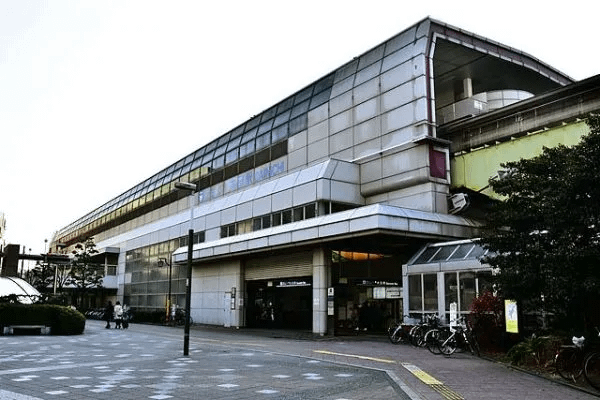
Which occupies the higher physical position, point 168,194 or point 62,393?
point 168,194

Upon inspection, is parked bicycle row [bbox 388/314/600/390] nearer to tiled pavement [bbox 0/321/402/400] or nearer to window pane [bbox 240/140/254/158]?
tiled pavement [bbox 0/321/402/400]

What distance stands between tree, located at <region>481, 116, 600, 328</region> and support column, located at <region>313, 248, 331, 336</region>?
40.6ft

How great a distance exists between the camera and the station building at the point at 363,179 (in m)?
27.4

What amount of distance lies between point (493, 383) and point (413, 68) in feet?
65.7

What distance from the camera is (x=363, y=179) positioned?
31094mm

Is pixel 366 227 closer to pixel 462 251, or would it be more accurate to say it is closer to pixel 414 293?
A: pixel 414 293

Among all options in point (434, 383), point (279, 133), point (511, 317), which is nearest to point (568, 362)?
point (434, 383)

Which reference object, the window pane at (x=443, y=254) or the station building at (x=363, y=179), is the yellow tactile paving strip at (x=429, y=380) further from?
the window pane at (x=443, y=254)

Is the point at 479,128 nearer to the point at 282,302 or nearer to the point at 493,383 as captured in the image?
the point at 282,302

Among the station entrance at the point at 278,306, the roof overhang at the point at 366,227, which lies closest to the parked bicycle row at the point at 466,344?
the roof overhang at the point at 366,227

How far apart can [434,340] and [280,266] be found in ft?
49.8

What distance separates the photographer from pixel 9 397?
9648 millimetres

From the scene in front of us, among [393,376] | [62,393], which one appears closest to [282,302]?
[393,376]

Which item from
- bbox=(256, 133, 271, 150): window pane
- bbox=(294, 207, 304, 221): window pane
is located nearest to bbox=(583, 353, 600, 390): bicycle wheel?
bbox=(294, 207, 304, 221): window pane
